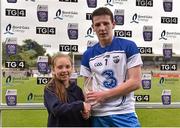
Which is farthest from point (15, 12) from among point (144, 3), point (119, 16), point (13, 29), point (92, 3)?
point (144, 3)

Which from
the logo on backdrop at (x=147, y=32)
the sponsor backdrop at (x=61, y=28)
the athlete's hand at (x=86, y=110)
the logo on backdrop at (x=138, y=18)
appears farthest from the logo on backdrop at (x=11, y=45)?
the athlete's hand at (x=86, y=110)

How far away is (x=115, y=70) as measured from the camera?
7.46 feet

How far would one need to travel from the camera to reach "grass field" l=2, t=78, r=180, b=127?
152 inches

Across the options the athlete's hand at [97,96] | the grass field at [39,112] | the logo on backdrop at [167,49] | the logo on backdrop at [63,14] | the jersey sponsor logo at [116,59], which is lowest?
the grass field at [39,112]

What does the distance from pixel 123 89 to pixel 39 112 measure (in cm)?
222

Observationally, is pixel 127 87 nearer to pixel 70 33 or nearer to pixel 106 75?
pixel 106 75

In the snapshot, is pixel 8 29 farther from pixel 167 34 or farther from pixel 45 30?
pixel 167 34

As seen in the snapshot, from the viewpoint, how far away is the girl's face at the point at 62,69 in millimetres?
2324

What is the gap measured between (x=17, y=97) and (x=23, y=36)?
613 mm

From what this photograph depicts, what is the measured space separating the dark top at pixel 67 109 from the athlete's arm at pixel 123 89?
0.36 feet

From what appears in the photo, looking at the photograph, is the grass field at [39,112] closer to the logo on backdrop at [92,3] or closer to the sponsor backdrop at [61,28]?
the sponsor backdrop at [61,28]

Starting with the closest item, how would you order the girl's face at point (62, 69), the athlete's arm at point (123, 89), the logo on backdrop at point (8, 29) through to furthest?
the athlete's arm at point (123, 89), the girl's face at point (62, 69), the logo on backdrop at point (8, 29)

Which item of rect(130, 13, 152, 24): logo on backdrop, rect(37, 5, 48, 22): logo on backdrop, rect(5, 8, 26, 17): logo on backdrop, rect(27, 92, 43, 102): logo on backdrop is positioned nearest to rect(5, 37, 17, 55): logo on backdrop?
rect(5, 8, 26, 17): logo on backdrop

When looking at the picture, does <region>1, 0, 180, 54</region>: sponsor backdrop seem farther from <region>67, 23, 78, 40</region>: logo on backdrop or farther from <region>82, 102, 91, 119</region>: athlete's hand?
<region>82, 102, 91, 119</region>: athlete's hand
